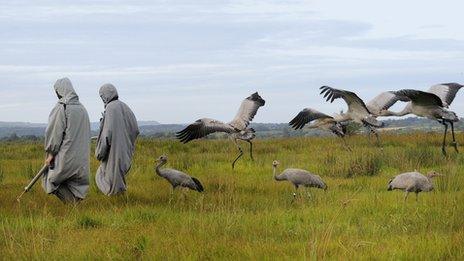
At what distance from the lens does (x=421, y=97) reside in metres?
16.0

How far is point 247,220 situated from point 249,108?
8.95 metres

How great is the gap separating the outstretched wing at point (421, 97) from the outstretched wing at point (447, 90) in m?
1.10

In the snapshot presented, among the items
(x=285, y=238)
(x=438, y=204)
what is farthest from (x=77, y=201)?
(x=438, y=204)

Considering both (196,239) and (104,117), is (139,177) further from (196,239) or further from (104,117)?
(196,239)

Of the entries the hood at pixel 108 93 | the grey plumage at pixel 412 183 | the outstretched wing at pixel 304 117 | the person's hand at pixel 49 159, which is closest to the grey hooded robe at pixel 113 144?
the hood at pixel 108 93

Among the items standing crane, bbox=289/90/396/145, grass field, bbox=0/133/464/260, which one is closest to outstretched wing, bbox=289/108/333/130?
standing crane, bbox=289/90/396/145

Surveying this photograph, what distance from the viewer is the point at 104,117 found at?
10.8 metres

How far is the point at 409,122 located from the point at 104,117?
278ft

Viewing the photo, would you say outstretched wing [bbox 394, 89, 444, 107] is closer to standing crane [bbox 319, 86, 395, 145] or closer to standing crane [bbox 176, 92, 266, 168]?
standing crane [bbox 319, 86, 395, 145]

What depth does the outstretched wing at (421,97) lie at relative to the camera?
49.1 ft

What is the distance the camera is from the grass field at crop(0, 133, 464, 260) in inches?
252

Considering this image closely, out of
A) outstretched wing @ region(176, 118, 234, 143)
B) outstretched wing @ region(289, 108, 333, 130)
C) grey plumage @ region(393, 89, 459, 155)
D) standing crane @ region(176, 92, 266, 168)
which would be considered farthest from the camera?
outstretched wing @ region(289, 108, 333, 130)

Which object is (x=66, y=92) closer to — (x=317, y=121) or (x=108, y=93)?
(x=108, y=93)

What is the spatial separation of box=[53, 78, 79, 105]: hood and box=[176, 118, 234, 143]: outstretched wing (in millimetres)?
4399
